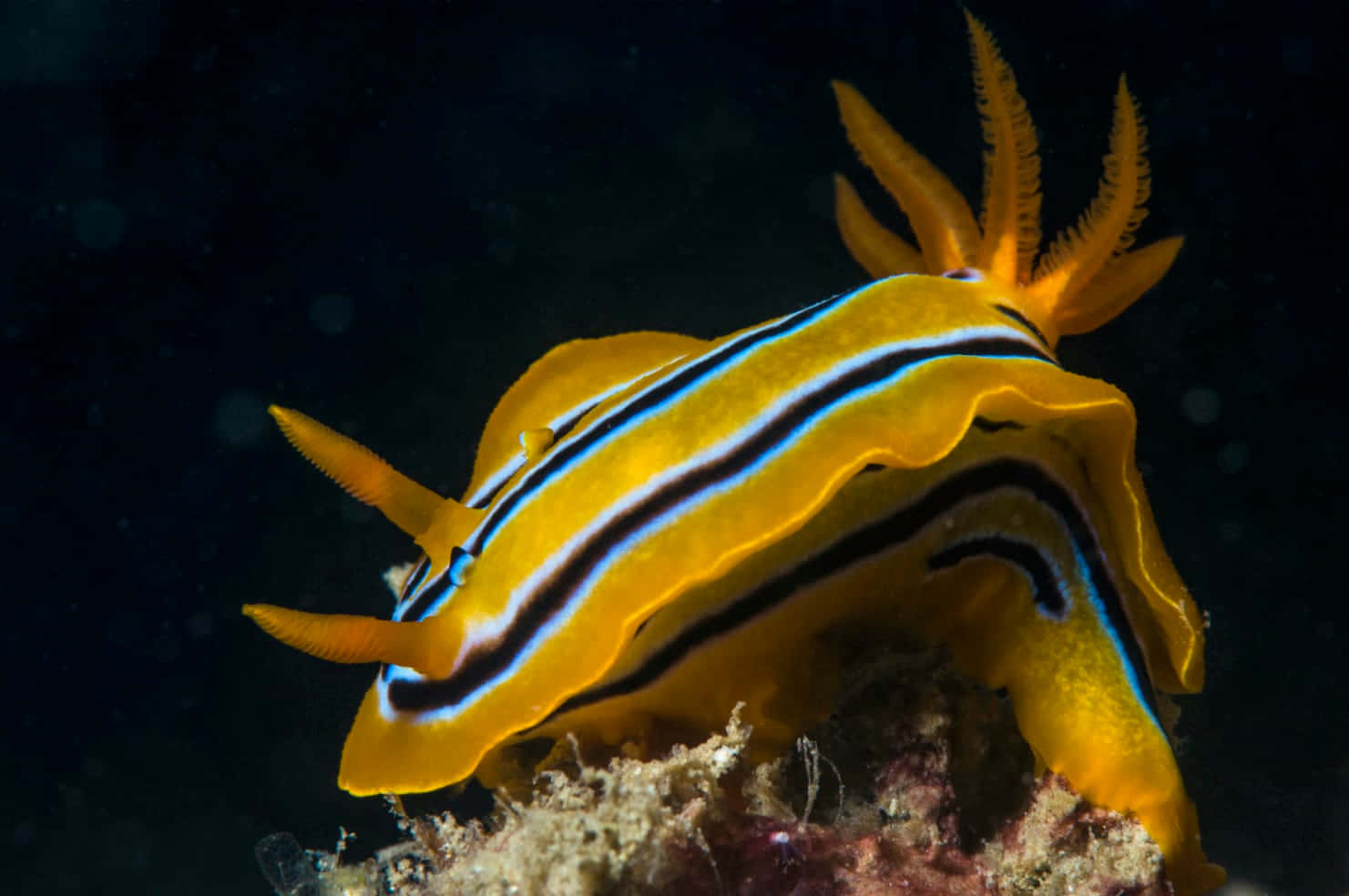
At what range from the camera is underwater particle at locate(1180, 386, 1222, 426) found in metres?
6.69

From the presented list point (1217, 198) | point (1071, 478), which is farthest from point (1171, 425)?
point (1071, 478)

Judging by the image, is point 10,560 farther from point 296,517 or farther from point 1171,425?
point 1171,425

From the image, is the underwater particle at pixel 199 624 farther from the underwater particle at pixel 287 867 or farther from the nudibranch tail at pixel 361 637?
the nudibranch tail at pixel 361 637

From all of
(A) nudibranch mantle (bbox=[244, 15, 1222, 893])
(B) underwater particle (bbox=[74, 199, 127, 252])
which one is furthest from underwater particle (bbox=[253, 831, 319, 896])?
(B) underwater particle (bbox=[74, 199, 127, 252])

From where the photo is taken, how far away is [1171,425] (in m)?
6.78

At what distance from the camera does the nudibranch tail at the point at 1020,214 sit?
3484 millimetres

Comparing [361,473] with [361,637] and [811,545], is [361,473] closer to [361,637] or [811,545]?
[361,637]

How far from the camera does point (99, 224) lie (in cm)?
669

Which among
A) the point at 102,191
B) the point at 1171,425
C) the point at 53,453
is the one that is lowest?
the point at 1171,425

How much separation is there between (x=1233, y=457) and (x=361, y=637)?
22.0 feet

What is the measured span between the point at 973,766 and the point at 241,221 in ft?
20.0

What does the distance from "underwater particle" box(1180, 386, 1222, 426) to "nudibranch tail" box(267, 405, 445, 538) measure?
592 centimetres

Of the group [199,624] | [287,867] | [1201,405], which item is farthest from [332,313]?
[1201,405]

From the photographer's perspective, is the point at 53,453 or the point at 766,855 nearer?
the point at 766,855
